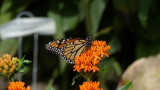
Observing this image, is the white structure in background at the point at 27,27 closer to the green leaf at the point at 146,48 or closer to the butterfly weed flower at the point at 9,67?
the green leaf at the point at 146,48

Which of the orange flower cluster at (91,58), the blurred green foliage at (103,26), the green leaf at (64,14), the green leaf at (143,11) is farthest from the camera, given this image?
the green leaf at (64,14)

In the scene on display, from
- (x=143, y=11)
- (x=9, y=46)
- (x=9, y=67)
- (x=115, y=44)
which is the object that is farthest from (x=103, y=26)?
(x=9, y=67)

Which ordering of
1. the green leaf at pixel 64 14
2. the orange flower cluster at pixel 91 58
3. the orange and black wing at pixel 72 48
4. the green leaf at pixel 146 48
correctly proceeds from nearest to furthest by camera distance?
the orange flower cluster at pixel 91 58 → the orange and black wing at pixel 72 48 → the green leaf at pixel 146 48 → the green leaf at pixel 64 14

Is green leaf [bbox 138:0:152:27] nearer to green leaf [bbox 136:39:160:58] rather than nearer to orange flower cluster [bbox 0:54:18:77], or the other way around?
green leaf [bbox 136:39:160:58]

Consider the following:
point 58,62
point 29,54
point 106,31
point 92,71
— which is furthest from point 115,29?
point 92,71

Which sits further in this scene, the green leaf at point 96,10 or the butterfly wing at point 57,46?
the green leaf at point 96,10

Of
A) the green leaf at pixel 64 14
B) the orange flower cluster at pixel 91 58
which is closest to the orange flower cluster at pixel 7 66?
the orange flower cluster at pixel 91 58
